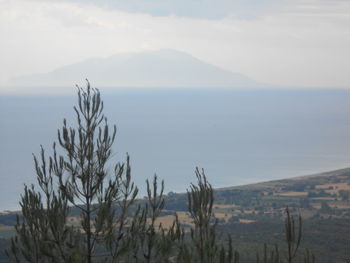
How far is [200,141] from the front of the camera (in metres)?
102

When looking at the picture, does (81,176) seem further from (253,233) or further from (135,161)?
(135,161)

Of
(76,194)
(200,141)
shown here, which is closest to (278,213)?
(76,194)

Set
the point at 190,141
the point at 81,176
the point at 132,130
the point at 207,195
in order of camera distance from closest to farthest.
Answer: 1. the point at 207,195
2. the point at 81,176
3. the point at 190,141
4. the point at 132,130

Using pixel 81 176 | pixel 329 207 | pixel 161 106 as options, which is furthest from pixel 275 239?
pixel 161 106

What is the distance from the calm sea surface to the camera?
6831cm

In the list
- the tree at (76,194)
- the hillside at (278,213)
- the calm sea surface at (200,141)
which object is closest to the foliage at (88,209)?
the tree at (76,194)

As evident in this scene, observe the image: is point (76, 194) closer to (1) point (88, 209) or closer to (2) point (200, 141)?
(1) point (88, 209)

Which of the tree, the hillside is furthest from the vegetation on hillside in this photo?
the hillside

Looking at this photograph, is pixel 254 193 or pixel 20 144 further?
pixel 20 144

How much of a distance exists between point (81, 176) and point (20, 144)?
8622 centimetres

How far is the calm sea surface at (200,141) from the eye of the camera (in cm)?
6831

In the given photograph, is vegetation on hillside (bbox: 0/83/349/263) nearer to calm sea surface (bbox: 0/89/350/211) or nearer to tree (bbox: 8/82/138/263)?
tree (bbox: 8/82/138/263)

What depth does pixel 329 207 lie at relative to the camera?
3966cm

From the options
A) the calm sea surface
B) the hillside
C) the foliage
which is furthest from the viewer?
the calm sea surface
